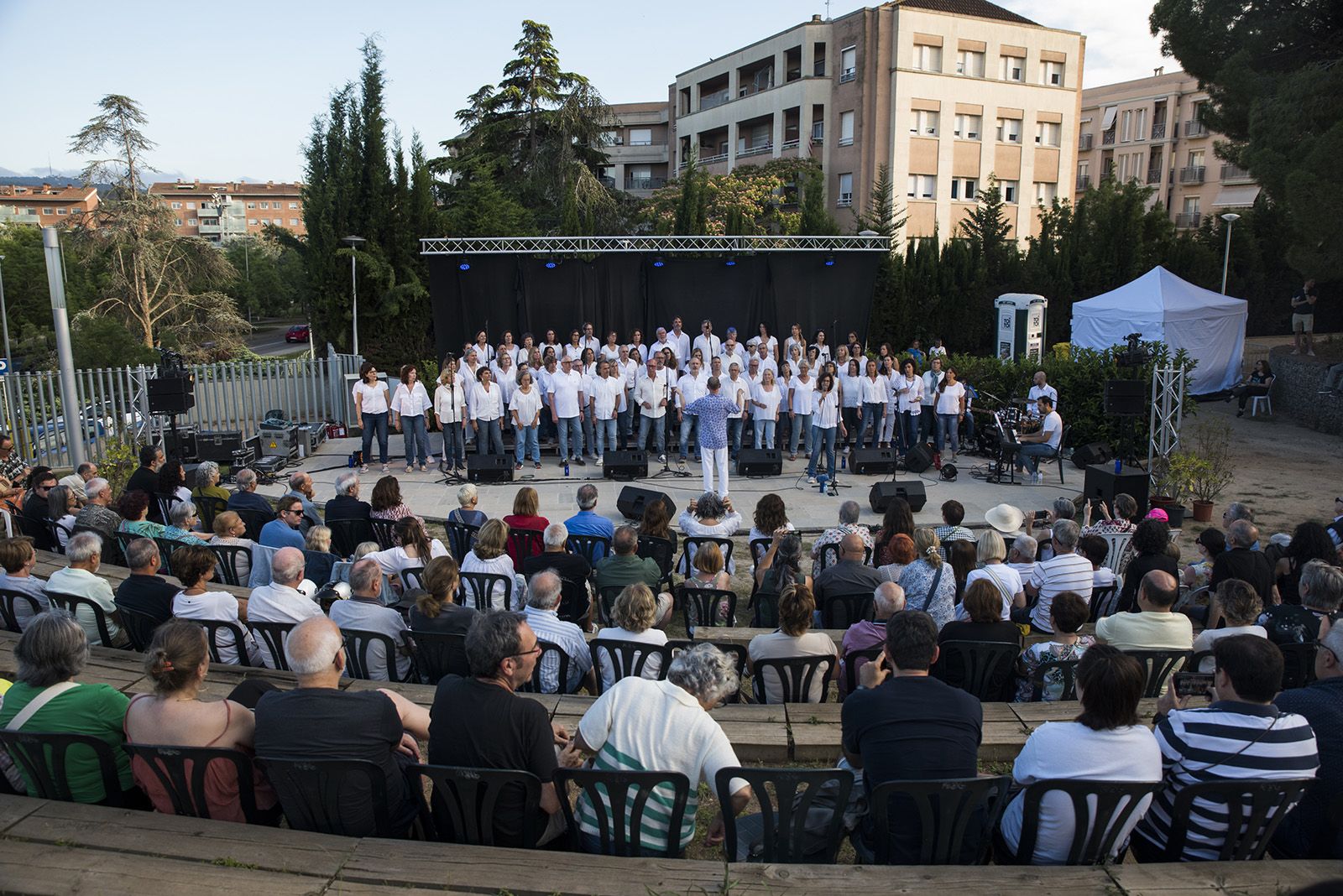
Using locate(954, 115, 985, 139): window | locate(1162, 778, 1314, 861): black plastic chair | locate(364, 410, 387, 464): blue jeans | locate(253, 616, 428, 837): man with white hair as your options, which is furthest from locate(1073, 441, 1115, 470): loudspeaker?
locate(954, 115, 985, 139): window

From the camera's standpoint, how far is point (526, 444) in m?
12.7

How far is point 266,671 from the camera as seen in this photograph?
401 cm

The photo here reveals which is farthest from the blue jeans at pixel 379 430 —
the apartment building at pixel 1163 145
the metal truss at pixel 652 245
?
the apartment building at pixel 1163 145

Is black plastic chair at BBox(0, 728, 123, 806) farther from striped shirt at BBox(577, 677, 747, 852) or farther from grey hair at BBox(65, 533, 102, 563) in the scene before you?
grey hair at BBox(65, 533, 102, 563)

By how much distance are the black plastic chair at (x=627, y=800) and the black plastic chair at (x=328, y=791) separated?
23.1 inches

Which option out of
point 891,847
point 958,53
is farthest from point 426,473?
point 958,53

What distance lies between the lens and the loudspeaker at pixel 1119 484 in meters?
9.12

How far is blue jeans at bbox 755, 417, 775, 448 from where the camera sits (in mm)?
12461

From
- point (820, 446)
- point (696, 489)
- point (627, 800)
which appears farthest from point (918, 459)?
point (627, 800)

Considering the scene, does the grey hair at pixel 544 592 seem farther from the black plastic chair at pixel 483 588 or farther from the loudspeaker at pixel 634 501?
the loudspeaker at pixel 634 501

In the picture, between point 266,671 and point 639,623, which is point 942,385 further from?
point 266,671

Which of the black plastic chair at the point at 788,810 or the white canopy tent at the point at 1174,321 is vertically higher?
the white canopy tent at the point at 1174,321

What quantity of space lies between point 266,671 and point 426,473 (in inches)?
327

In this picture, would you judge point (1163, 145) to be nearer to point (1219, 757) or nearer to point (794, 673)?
point (794, 673)
